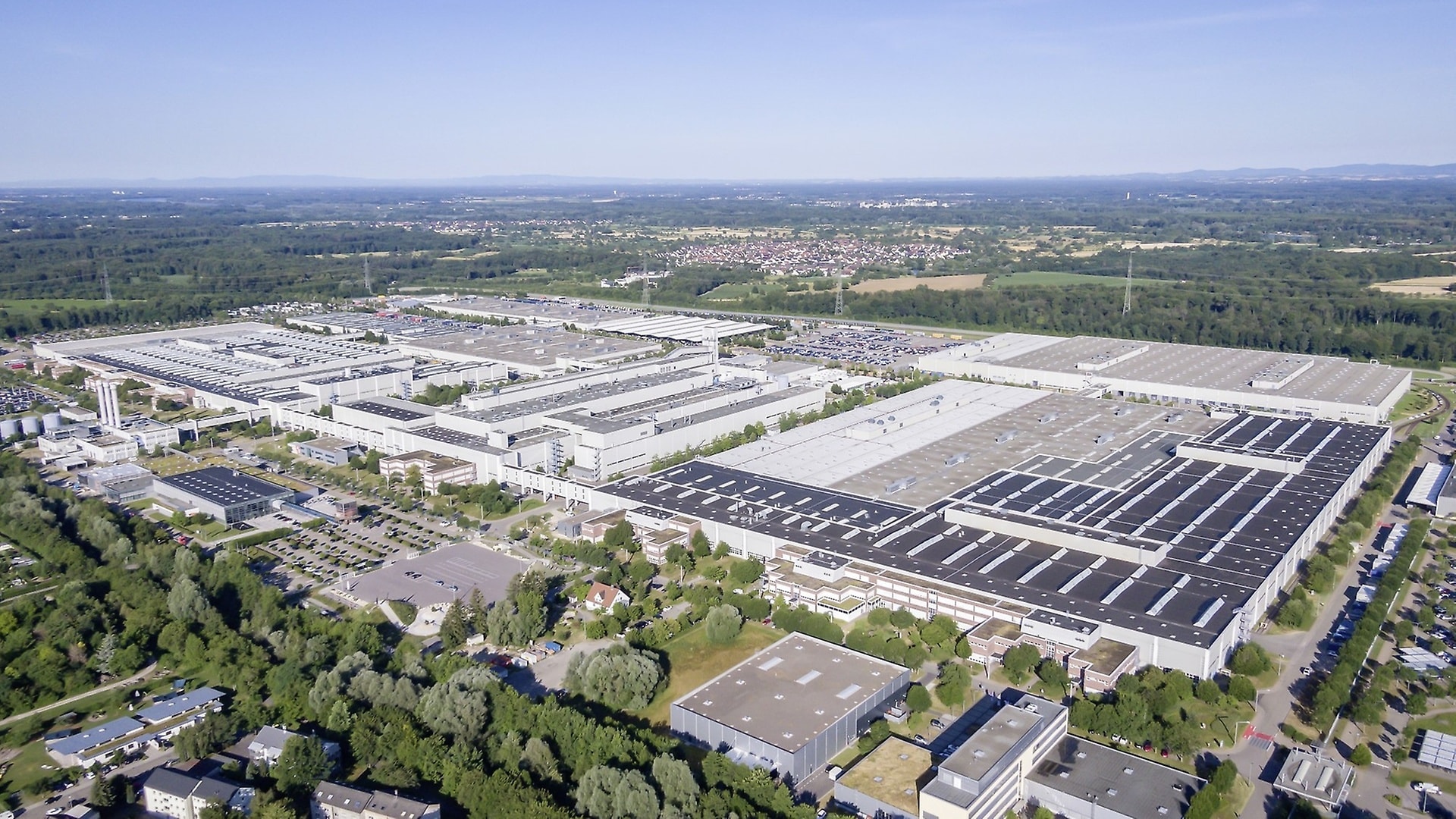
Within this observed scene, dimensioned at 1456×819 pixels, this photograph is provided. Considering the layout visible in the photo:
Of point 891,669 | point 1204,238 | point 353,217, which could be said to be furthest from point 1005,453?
point 353,217

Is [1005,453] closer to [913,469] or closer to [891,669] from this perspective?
[913,469]

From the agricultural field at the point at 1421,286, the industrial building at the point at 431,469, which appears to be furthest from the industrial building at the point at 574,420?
the agricultural field at the point at 1421,286

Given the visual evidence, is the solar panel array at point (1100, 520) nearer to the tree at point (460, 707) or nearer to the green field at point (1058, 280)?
the tree at point (460, 707)

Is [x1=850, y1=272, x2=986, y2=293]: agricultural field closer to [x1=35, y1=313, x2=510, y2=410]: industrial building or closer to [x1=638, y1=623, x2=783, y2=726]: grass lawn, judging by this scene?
[x1=35, y1=313, x2=510, y2=410]: industrial building

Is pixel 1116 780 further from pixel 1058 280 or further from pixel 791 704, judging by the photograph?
pixel 1058 280

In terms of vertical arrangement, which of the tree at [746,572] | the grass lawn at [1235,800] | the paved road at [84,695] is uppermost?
the tree at [746,572]

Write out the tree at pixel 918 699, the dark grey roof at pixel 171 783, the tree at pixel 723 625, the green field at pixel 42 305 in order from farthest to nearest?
1. the green field at pixel 42 305
2. the tree at pixel 723 625
3. the tree at pixel 918 699
4. the dark grey roof at pixel 171 783

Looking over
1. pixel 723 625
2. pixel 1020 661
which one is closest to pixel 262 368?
pixel 723 625
